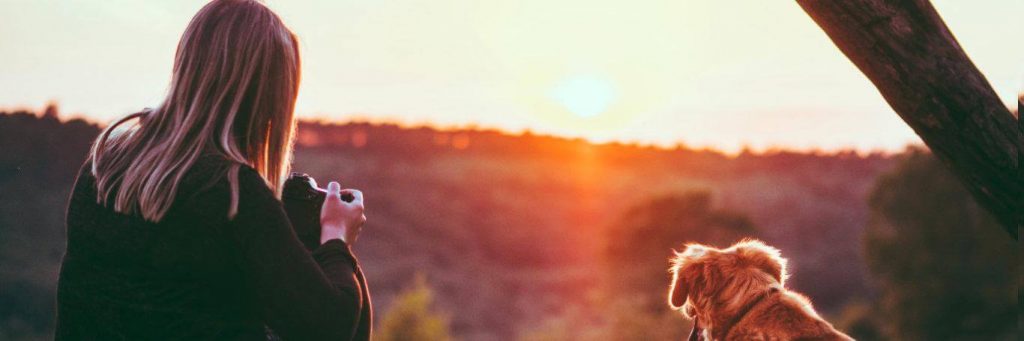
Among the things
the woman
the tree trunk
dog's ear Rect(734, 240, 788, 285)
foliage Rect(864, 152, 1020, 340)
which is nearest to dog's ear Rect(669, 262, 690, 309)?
dog's ear Rect(734, 240, 788, 285)

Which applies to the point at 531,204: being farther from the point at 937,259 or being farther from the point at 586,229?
the point at 937,259

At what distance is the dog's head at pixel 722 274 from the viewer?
4.62 metres

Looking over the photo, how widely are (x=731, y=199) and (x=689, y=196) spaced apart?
17.8 m

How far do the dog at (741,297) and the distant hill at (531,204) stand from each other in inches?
1524

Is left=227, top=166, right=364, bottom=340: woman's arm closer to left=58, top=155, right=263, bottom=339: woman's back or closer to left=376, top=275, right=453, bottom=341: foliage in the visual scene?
left=58, top=155, right=263, bottom=339: woman's back

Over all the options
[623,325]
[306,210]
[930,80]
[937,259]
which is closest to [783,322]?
[930,80]

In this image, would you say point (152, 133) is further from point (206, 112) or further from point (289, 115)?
point (289, 115)

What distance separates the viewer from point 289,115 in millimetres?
2736

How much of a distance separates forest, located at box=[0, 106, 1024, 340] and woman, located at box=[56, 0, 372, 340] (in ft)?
39.0

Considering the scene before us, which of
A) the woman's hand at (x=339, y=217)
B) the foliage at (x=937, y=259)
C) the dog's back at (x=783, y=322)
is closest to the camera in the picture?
the woman's hand at (x=339, y=217)

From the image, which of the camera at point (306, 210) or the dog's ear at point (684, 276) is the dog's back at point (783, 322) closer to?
the dog's ear at point (684, 276)

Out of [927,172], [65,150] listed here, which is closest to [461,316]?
[927,172]

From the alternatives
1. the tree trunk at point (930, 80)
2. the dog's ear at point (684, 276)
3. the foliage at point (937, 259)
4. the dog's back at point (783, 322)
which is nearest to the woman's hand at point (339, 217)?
the tree trunk at point (930, 80)

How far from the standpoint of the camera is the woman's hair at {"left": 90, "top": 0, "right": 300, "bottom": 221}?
2.49 meters
